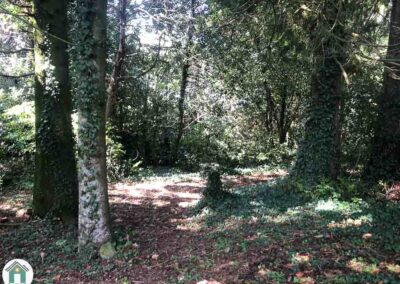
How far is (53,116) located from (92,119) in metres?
1.83

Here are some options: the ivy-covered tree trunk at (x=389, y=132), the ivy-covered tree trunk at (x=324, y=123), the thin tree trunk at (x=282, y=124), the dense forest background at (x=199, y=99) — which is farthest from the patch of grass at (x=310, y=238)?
the thin tree trunk at (x=282, y=124)

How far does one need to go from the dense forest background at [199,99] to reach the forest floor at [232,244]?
1.15 feet

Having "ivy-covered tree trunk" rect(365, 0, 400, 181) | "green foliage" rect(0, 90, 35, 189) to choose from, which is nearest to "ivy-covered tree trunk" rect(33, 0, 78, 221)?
"green foliage" rect(0, 90, 35, 189)

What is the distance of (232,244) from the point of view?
5.15 metres

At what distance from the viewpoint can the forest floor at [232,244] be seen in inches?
165

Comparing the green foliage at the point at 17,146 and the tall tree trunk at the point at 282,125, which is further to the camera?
the tall tree trunk at the point at 282,125

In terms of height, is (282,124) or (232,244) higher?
(282,124)

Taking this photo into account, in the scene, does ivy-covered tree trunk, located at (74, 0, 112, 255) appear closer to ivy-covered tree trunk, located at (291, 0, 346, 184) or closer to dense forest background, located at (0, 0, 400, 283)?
dense forest background, located at (0, 0, 400, 283)

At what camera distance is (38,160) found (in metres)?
6.68

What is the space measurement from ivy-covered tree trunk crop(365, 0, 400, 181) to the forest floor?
6.74ft

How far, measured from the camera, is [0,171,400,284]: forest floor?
420 centimetres

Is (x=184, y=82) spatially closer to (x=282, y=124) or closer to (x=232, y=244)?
(x=282, y=124)

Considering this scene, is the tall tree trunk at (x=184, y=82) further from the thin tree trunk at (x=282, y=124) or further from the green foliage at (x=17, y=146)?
the green foliage at (x=17, y=146)

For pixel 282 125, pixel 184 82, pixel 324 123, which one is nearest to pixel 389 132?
pixel 324 123
